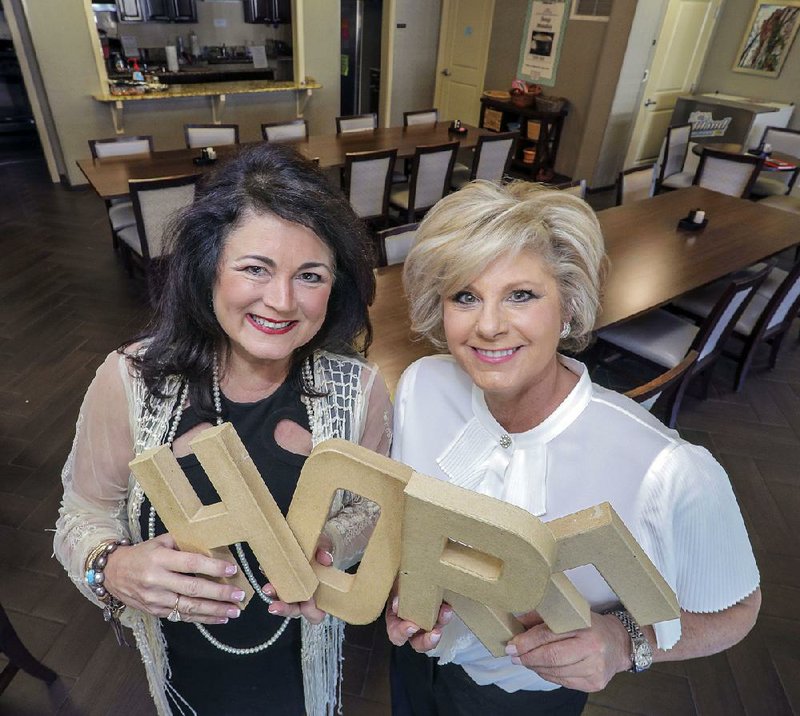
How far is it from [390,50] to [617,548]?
8639 millimetres

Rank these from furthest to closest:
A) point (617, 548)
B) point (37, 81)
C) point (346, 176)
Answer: point (37, 81), point (346, 176), point (617, 548)

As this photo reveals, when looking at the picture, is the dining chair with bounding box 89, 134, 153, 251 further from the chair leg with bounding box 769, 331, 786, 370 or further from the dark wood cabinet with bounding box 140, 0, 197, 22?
the chair leg with bounding box 769, 331, 786, 370

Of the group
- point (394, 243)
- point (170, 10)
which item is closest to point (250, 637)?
point (394, 243)

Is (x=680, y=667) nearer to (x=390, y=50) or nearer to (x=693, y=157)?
(x=693, y=157)

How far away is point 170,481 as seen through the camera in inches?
31.1

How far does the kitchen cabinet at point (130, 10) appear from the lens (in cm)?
671

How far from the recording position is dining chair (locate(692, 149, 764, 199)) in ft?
15.9

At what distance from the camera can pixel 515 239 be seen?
94cm

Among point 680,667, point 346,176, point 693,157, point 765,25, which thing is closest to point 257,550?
point 680,667

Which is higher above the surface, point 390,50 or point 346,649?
point 390,50

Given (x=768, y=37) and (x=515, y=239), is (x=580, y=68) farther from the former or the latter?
(x=515, y=239)

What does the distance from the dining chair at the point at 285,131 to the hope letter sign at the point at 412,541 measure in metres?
4.99

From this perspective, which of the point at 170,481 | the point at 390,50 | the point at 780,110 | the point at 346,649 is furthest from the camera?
the point at 390,50

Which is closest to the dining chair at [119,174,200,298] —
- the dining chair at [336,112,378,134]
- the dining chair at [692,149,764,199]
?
the dining chair at [336,112,378,134]
